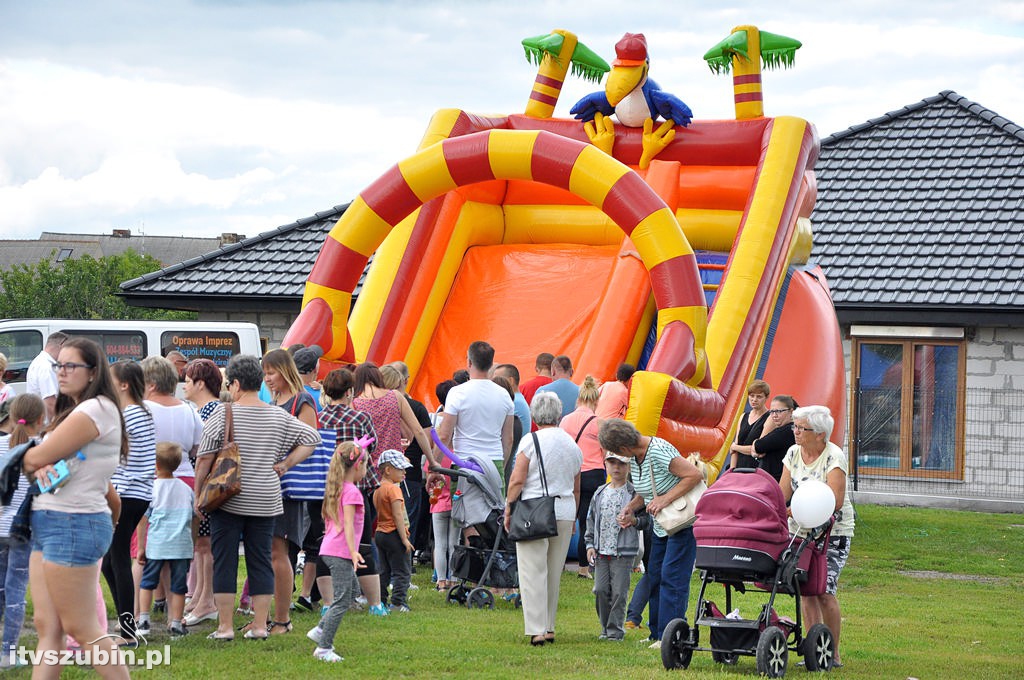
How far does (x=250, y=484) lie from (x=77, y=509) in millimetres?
1722

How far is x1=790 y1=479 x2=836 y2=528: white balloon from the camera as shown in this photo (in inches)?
254

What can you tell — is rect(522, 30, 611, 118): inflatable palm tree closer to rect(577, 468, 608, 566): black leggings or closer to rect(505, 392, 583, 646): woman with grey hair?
rect(577, 468, 608, 566): black leggings

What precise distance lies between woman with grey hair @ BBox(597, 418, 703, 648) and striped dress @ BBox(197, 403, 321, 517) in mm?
1658

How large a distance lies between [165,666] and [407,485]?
3.29m

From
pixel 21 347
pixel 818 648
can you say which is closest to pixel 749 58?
pixel 818 648

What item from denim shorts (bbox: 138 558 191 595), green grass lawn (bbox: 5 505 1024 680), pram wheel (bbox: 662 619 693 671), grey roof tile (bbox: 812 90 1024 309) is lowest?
green grass lawn (bbox: 5 505 1024 680)

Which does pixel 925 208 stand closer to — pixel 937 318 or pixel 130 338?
pixel 937 318

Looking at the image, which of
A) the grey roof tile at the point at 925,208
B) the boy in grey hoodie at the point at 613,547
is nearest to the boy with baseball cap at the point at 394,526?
the boy in grey hoodie at the point at 613,547

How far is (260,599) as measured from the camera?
22.5 feet

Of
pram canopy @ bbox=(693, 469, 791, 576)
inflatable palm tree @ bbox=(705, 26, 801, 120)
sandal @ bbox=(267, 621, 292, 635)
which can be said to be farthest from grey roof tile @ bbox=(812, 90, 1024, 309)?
sandal @ bbox=(267, 621, 292, 635)

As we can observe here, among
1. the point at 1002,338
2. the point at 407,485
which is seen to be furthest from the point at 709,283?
the point at 1002,338

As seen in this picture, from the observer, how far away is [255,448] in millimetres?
6707

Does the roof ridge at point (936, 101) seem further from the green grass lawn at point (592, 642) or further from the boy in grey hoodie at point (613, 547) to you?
the boy in grey hoodie at point (613, 547)

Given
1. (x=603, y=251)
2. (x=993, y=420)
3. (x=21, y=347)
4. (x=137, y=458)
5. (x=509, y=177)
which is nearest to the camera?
(x=137, y=458)
